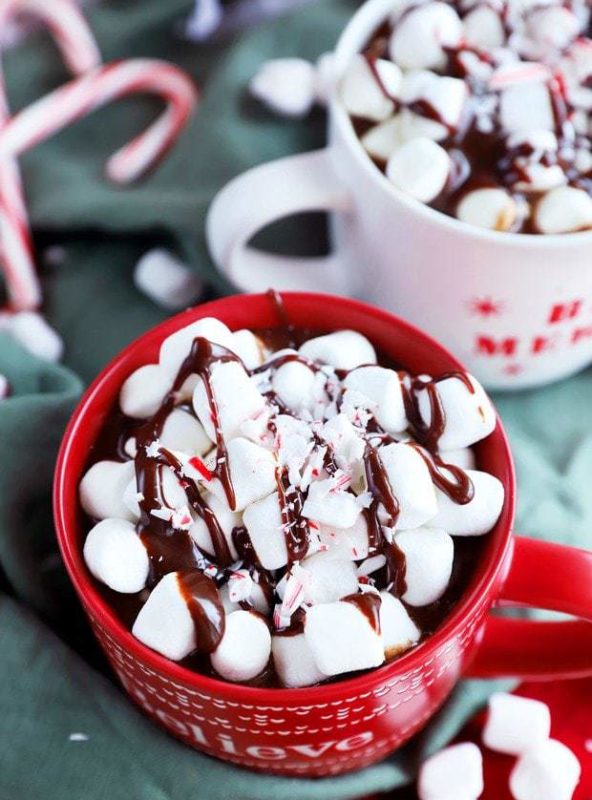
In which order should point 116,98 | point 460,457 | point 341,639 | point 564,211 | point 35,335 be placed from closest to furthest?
point 341,639
point 460,457
point 564,211
point 35,335
point 116,98

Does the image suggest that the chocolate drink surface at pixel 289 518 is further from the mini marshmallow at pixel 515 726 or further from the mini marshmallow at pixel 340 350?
the mini marshmallow at pixel 515 726

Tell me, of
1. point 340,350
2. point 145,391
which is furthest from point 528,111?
point 145,391

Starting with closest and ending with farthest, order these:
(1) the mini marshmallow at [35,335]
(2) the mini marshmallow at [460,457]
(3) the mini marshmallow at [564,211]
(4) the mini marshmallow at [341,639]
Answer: (4) the mini marshmallow at [341,639], (2) the mini marshmallow at [460,457], (3) the mini marshmallow at [564,211], (1) the mini marshmallow at [35,335]

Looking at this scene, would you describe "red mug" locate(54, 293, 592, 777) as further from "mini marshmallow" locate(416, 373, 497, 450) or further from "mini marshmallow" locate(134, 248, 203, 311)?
"mini marshmallow" locate(134, 248, 203, 311)

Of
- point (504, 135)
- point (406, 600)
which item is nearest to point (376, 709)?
point (406, 600)

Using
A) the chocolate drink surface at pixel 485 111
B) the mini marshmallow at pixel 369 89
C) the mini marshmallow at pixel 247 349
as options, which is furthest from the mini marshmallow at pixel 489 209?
the mini marshmallow at pixel 247 349

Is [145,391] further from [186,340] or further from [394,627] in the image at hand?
[394,627]
